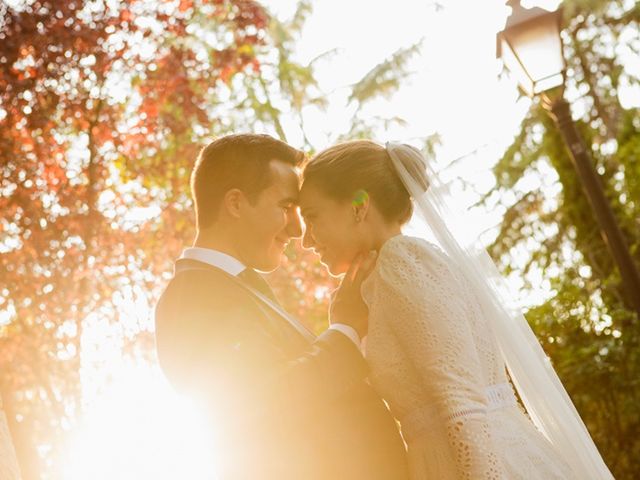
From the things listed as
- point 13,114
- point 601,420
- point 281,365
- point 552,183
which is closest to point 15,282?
point 13,114

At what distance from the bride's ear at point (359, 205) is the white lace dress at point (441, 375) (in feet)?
1.01

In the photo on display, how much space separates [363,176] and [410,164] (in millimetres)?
231

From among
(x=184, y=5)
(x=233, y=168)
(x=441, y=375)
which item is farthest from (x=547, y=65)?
(x=441, y=375)

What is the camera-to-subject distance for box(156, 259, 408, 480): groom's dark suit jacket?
3836 mm

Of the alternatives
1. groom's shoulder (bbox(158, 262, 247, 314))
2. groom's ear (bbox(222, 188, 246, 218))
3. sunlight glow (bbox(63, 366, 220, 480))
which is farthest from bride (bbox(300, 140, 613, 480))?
sunlight glow (bbox(63, 366, 220, 480))

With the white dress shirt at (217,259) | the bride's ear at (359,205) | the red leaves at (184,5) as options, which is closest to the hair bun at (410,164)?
the bride's ear at (359,205)

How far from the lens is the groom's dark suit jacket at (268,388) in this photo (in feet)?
12.6

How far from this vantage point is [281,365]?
12.8ft

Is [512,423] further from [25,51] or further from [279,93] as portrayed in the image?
[279,93]

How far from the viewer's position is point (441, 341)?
12.5ft

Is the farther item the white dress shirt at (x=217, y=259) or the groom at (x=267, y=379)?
the white dress shirt at (x=217, y=259)

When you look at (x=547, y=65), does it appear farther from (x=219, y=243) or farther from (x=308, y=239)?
(x=219, y=243)

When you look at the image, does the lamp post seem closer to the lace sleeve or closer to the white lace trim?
the white lace trim

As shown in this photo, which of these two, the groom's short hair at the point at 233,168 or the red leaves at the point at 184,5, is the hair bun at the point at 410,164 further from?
the red leaves at the point at 184,5
